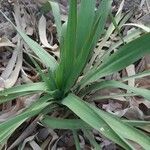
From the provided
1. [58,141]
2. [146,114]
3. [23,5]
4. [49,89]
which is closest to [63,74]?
[49,89]

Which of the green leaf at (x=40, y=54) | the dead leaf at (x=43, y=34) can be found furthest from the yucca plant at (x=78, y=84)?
the dead leaf at (x=43, y=34)

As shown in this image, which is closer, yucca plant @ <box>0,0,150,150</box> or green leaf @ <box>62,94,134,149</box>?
green leaf @ <box>62,94,134,149</box>

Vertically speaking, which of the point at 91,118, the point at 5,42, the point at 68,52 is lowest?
the point at 91,118

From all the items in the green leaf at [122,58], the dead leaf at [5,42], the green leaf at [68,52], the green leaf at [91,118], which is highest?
the dead leaf at [5,42]

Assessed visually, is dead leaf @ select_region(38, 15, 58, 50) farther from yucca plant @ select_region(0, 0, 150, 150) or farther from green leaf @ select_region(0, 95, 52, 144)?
green leaf @ select_region(0, 95, 52, 144)

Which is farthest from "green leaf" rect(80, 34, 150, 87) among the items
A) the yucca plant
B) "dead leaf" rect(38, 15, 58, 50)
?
"dead leaf" rect(38, 15, 58, 50)

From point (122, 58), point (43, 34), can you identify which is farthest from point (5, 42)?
point (122, 58)

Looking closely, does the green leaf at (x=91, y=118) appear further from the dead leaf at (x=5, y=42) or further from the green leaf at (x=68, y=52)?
the dead leaf at (x=5, y=42)

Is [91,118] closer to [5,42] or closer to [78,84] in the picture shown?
[78,84]
